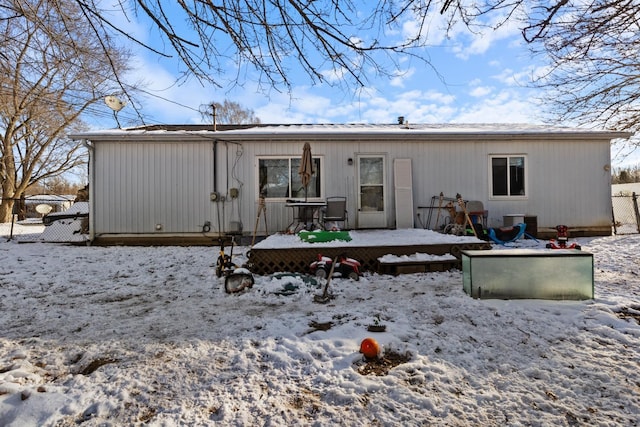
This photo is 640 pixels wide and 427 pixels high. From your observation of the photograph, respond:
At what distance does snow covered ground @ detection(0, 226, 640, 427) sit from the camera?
1.70m

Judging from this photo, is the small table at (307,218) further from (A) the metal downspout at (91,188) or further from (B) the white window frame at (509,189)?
(A) the metal downspout at (91,188)

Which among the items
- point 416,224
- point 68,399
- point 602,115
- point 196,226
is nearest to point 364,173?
point 416,224

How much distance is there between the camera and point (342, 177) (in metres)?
7.80

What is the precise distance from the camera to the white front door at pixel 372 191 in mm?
7832

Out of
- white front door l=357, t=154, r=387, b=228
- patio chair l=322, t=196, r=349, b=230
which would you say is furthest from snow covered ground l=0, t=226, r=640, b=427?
white front door l=357, t=154, r=387, b=228

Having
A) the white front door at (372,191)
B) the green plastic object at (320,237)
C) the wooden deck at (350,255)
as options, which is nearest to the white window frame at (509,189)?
the white front door at (372,191)

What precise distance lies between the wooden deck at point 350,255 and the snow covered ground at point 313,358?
0.67m

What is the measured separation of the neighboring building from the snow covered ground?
3.73m

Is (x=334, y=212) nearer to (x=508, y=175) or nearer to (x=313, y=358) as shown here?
(x=508, y=175)

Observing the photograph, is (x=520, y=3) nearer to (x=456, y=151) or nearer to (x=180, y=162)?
(x=456, y=151)

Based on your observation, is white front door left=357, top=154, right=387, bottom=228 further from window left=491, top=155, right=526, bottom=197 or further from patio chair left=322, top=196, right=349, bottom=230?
window left=491, top=155, right=526, bottom=197

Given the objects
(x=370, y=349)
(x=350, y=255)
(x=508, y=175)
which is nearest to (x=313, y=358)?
(x=370, y=349)

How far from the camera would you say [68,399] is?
1.79m

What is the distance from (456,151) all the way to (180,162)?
6736mm
